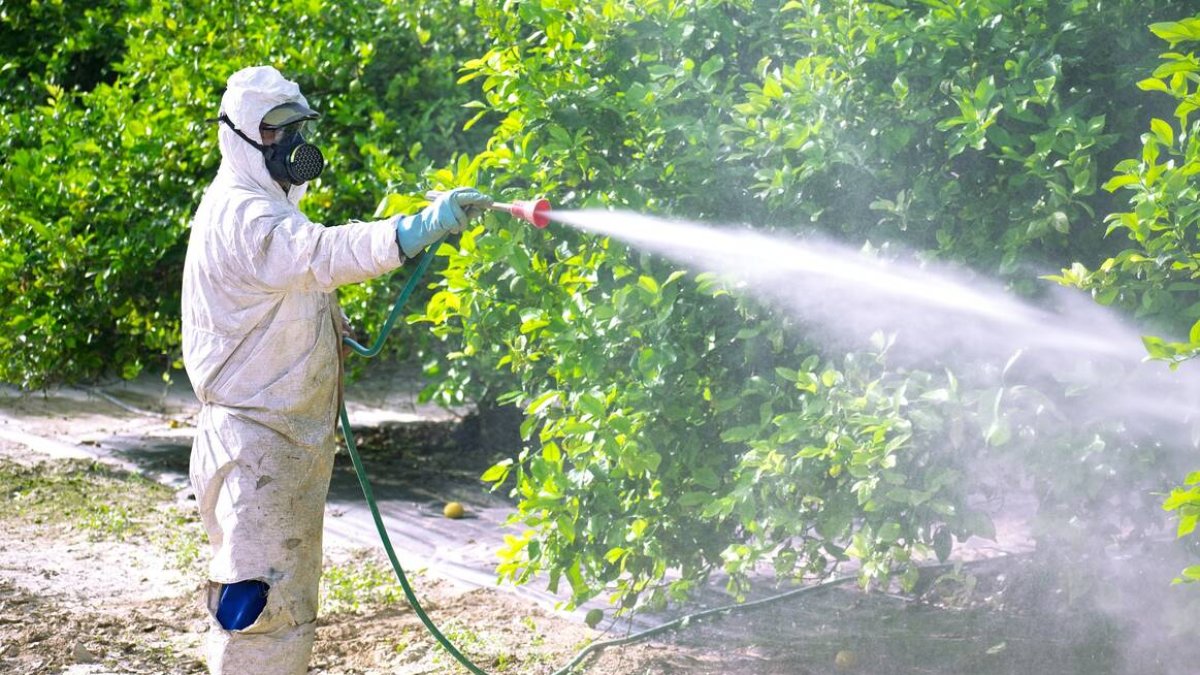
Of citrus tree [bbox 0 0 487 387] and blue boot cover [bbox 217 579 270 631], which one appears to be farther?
citrus tree [bbox 0 0 487 387]

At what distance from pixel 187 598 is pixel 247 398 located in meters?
2.22

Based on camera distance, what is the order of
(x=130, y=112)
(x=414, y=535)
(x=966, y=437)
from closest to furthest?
(x=966, y=437), (x=414, y=535), (x=130, y=112)

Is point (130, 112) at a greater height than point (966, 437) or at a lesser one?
greater

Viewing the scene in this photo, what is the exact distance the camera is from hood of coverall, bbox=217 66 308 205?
3.39 metres

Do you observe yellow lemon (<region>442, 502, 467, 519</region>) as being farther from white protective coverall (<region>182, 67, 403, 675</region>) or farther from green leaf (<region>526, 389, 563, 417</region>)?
white protective coverall (<region>182, 67, 403, 675</region>)

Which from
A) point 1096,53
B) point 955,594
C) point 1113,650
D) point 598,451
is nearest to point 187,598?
point 598,451

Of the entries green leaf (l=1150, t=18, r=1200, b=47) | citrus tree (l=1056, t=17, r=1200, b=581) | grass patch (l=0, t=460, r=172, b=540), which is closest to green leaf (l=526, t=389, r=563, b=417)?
citrus tree (l=1056, t=17, r=1200, b=581)

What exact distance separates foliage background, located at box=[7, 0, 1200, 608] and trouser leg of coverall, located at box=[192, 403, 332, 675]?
0.90 metres

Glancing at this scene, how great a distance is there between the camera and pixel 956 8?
357 cm

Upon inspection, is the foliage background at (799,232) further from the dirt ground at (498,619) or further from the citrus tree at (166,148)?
the citrus tree at (166,148)

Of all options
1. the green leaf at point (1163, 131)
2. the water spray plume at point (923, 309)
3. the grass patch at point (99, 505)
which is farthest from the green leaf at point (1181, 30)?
the grass patch at point (99, 505)

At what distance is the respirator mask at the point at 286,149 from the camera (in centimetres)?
344

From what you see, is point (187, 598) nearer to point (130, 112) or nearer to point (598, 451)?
point (598, 451)

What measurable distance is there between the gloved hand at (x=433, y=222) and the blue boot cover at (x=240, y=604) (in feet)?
3.20
